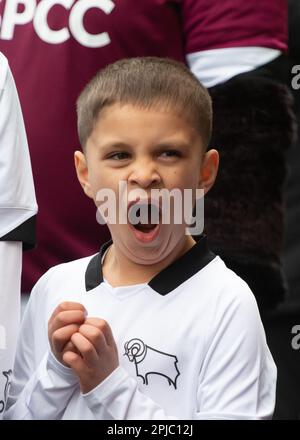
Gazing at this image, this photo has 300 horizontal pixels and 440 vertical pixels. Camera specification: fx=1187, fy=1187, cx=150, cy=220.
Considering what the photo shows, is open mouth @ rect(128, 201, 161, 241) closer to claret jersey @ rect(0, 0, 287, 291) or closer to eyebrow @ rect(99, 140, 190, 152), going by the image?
eyebrow @ rect(99, 140, 190, 152)

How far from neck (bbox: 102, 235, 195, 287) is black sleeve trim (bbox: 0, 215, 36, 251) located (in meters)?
0.14

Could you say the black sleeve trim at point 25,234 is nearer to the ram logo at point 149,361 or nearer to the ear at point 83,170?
the ear at point 83,170

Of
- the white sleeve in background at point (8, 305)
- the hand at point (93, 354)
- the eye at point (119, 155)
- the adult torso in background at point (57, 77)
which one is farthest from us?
the adult torso in background at point (57, 77)

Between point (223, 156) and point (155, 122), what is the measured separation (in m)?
0.58

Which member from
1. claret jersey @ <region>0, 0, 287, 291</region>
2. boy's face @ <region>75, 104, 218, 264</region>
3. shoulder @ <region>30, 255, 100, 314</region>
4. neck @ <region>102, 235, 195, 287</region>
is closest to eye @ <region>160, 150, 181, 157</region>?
boy's face @ <region>75, 104, 218, 264</region>

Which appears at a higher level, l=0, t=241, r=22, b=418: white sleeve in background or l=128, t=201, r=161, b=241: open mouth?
l=128, t=201, r=161, b=241: open mouth

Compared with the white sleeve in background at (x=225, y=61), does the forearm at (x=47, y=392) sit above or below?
below

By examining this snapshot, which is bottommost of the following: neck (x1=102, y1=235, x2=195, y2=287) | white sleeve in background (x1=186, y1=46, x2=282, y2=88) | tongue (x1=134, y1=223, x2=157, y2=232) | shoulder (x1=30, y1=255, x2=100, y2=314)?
shoulder (x1=30, y1=255, x2=100, y2=314)

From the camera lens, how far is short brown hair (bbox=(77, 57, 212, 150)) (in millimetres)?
1537

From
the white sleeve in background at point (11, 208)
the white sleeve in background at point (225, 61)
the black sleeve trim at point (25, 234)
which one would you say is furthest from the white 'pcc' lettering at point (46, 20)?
the black sleeve trim at point (25, 234)

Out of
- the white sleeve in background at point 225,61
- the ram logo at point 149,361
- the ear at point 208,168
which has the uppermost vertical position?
the ear at point 208,168

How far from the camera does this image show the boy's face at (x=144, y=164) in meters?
1.49

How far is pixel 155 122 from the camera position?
1509 millimetres

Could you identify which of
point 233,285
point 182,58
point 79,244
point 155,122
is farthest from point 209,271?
point 182,58
